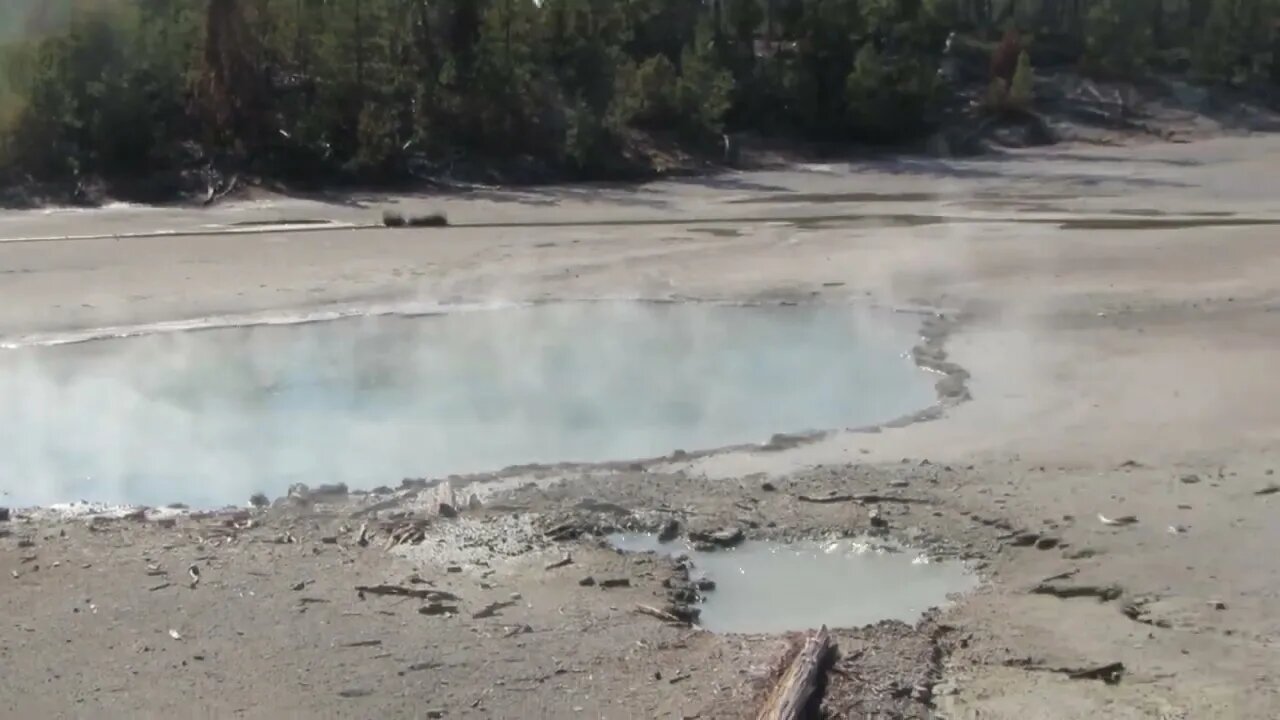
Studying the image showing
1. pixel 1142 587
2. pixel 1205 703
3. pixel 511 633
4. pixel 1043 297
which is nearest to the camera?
pixel 1205 703

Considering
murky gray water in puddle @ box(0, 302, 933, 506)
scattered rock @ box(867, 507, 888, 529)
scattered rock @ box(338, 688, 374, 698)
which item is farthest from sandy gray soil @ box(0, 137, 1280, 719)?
murky gray water in puddle @ box(0, 302, 933, 506)

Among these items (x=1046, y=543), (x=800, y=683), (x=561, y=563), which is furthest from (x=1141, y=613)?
(x=561, y=563)

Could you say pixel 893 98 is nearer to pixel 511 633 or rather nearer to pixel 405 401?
pixel 405 401

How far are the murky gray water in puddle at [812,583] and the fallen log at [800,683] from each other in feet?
2.38

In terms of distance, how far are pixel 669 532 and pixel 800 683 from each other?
2.44 m

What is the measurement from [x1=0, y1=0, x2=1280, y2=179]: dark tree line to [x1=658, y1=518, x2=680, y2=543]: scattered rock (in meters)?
24.1

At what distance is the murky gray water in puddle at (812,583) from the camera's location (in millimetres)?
6887

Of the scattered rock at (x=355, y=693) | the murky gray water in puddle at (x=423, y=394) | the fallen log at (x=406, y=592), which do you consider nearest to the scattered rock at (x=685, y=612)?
the fallen log at (x=406, y=592)

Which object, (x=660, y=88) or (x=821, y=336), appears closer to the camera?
(x=821, y=336)

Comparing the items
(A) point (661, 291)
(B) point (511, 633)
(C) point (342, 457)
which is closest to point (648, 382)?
(C) point (342, 457)

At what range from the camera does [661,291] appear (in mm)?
17016

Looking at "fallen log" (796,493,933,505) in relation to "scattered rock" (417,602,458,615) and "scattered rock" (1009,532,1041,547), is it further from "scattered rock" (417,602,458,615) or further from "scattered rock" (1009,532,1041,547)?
"scattered rock" (417,602,458,615)

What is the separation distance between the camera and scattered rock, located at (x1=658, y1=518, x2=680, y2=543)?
7984 mm

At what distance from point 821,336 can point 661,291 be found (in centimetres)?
311
